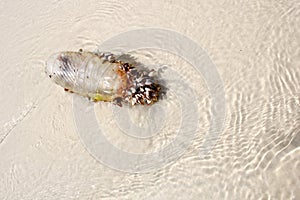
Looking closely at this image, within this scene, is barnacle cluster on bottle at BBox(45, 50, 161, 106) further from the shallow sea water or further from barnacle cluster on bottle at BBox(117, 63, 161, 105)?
the shallow sea water

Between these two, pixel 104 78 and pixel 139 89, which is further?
pixel 104 78

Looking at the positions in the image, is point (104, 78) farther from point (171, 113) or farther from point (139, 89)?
point (171, 113)

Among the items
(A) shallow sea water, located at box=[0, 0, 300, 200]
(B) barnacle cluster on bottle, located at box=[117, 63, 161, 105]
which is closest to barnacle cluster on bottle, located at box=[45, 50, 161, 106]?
(B) barnacle cluster on bottle, located at box=[117, 63, 161, 105]

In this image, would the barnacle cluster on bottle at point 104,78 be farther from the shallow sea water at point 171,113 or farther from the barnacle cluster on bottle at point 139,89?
the shallow sea water at point 171,113

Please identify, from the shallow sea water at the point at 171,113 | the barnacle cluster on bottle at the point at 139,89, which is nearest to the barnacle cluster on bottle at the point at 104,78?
the barnacle cluster on bottle at the point at 139,89

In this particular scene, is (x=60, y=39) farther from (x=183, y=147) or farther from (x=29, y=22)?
(x=183, y=147)

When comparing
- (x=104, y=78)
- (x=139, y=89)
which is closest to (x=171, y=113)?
(x=139, y=89)

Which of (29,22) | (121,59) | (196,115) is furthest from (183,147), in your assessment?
(29,22)

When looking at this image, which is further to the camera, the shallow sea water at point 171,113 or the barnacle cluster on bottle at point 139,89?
the barnacle cluster on bottle at point 139,89
